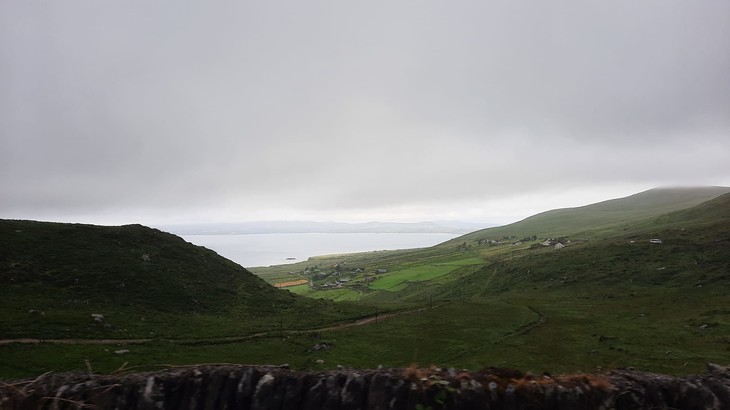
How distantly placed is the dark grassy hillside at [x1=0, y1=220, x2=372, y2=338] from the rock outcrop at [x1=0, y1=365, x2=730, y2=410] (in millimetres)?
31033

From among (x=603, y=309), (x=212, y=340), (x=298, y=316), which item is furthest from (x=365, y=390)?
(x=603, y=309)

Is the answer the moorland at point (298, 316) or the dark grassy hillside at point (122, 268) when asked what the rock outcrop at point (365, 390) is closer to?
the moorland at point (298, 316)

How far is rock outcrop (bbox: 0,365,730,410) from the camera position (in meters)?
8.16

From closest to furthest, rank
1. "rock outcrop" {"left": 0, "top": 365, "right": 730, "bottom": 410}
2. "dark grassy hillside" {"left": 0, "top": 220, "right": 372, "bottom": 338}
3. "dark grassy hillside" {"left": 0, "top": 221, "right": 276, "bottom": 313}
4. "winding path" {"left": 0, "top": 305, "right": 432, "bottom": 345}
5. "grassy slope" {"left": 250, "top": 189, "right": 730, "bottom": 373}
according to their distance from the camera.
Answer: "rock outcrop" {"left": 0, "top": 365, "right": 730, "bottom": 410}, "winding path" {"left": 0, "top": 305, "right": 432, "bottom": 345}, "grassy slope" {"left": 250, "top": 189, "right": 730, "bottom": 373}, "dark grassy hillside" {"left": 0, "top": 220, "right": 372, "bottom": 338}, "dark grassy hillside" {"left": 0, "top": 221, "right": 276, "bottom": 313}

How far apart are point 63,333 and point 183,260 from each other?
82.0ft

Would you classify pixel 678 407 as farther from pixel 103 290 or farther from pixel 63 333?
pixel 103 290

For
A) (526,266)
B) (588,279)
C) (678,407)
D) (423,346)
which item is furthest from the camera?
(526,266)

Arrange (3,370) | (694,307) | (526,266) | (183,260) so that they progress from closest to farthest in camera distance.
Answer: (3,370) → (694,307) → (183,260) → (526,266)

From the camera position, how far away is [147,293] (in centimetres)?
4581

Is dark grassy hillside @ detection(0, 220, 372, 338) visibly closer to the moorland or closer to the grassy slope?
the moorland

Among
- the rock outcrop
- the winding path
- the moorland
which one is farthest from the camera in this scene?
the moorland

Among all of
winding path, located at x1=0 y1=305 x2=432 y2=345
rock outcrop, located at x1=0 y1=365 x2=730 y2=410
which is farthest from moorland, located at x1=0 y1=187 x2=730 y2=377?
rock outcrop, located at x1=0 y1=365 x2=730 y2=410

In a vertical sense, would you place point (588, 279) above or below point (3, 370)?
below

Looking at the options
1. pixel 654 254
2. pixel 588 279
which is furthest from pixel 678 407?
pixel 654 254
